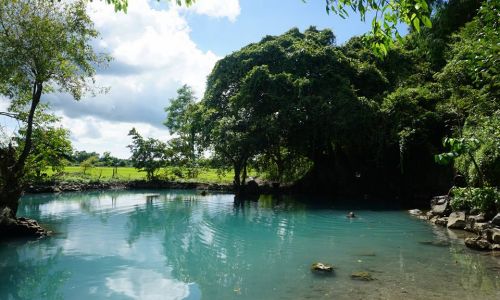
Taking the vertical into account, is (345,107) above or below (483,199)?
above

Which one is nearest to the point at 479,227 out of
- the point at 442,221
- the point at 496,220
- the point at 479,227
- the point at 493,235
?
the point at 479,227

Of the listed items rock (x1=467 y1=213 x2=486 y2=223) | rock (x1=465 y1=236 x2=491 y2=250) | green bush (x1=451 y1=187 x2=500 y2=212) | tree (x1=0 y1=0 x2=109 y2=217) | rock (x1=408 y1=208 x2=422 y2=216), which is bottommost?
rock (x1=465 y1=236 x2=491 y2=250)

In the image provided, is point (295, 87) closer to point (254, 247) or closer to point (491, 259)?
point (254, 247)

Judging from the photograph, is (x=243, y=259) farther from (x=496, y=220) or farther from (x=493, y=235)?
(x=496, y=220)

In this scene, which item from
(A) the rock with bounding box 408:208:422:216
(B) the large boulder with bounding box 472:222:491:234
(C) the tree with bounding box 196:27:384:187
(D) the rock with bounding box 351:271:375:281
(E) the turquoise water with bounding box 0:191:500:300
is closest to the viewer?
(E) the turquoise water with bounding box 0:191:500:300

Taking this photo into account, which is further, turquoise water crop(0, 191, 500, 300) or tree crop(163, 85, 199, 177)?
tree crop(163, 85, 199, 177)

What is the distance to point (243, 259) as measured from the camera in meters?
12.5

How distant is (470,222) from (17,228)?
18797 mm

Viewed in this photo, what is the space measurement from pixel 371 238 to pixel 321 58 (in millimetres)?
19121

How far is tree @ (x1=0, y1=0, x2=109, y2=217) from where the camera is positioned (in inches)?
622

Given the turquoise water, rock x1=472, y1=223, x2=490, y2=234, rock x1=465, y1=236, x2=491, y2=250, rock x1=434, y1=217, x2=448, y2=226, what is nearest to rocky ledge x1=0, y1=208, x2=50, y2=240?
the turquoise water

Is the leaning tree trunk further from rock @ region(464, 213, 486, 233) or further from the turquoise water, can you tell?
rock @ region(464, 213, 486, 233)

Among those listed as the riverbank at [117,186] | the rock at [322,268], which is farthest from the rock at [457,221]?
the riverbank at [117,186]

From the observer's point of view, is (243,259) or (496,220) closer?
(243,259)
